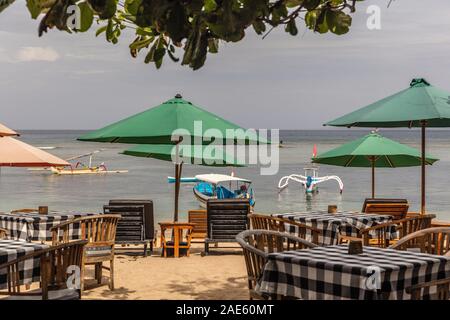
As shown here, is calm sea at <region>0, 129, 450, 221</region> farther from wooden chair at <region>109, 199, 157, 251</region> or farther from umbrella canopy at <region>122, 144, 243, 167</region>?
wooden chair at <region>109, 199, 157, 251</region>

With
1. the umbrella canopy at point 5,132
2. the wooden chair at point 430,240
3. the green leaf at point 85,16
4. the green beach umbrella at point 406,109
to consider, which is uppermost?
the green beach umbrella at point 406,109

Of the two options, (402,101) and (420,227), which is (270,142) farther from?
(420,227)

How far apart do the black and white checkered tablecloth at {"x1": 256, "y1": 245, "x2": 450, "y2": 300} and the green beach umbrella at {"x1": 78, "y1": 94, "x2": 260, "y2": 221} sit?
4.77 meters

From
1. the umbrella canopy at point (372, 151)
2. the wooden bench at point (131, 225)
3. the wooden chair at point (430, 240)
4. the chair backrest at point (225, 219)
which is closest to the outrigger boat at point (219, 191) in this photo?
the umbrella canopy at point (372, 151)

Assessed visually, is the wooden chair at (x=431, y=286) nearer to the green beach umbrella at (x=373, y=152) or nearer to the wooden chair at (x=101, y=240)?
the wooden chair at (x=101, y=240)

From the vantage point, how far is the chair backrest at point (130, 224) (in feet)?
32.9

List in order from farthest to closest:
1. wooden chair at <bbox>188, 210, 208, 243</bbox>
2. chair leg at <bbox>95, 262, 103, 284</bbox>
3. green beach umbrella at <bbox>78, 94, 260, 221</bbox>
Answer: wooden chair at <bbox>188, 210, 208, 243</bbox> < green beach umbrella at <bbox>78, 94, 260, 221</bbox> < chair leg at <bbox>95, 262, 103, 284</bbox>

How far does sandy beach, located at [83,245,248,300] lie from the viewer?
734cm

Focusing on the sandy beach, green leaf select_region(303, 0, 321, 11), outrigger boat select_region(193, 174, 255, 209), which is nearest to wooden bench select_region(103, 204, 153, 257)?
the sandy beach

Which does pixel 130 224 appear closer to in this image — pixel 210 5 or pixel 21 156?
pixel 21 156

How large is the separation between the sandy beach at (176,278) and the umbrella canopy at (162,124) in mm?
1687

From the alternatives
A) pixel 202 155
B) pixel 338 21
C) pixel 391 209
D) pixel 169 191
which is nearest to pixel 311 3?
pixel 338 21

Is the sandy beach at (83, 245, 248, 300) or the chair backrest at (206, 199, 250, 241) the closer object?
the sandy beach at (83, 245, 248, 300)

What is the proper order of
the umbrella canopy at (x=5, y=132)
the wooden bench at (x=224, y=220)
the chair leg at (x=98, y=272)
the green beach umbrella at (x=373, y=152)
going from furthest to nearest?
the green beach umbrella at (x=373, y=152) → the wooden bench at (x=224, y=220) → the umbrella canopy at (x=5, y=132) → the chair leg at (x=98, y=272)
